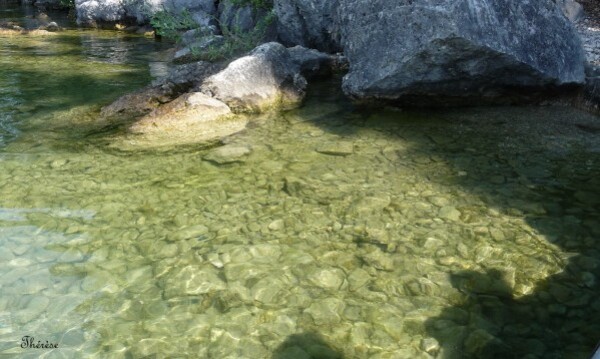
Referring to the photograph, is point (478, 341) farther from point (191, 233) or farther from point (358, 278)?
point (191, 233)

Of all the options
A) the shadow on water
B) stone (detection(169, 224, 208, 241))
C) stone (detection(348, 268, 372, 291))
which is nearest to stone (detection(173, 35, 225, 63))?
the shadow on water

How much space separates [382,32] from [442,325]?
471 cm

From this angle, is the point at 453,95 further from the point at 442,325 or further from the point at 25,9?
the point at 25,9

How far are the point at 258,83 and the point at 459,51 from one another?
2.95 metres

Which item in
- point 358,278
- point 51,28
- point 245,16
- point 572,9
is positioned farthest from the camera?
point 51,28

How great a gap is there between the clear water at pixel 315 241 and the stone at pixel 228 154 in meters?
0.10

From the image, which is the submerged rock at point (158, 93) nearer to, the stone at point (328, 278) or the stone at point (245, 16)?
the stone at point (245, 16)

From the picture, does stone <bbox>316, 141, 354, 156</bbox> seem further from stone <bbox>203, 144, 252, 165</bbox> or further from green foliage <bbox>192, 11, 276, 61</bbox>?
green foliage <bbox>192, 11, 276, 61</bbox>

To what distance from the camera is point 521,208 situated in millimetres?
4523

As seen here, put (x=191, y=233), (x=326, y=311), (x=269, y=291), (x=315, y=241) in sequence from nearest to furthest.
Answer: (x=326, y=311)
(x=269, y=291)
(x=315, y=241)
(x=191, y=233)

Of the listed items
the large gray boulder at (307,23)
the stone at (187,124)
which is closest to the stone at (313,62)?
the large gray boulder at (307,23)

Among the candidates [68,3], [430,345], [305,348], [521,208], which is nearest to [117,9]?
[68,3]

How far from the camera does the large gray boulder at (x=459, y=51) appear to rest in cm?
631

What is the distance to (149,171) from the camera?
550 centimetres
